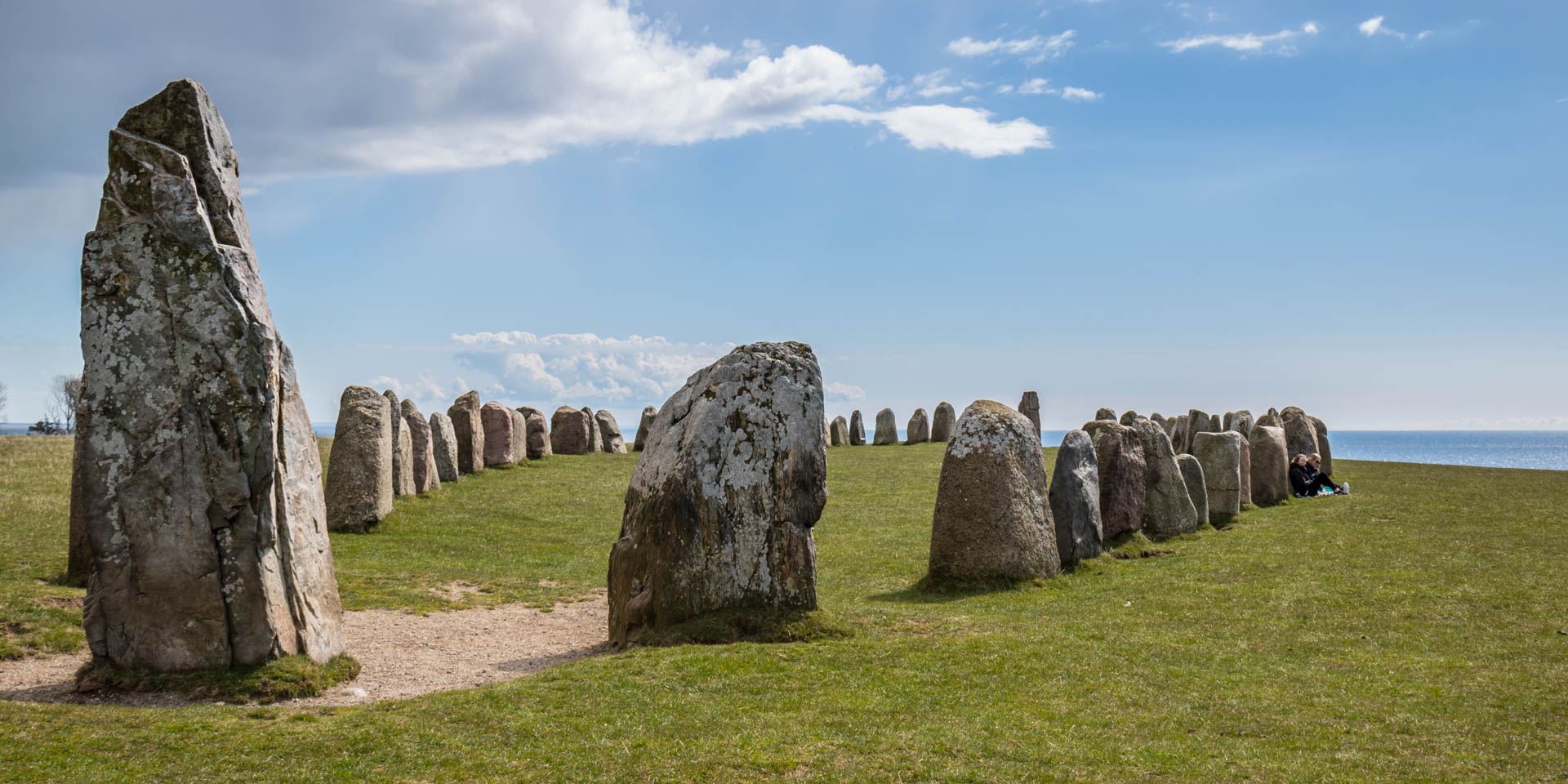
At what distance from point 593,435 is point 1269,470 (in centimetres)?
2316

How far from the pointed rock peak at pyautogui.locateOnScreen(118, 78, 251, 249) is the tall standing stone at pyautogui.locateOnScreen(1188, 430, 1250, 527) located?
18671 millimetres

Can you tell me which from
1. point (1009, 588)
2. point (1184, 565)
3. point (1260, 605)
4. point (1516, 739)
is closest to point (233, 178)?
point (1009, 588)

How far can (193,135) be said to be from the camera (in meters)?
8.98

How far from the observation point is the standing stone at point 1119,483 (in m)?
17.3

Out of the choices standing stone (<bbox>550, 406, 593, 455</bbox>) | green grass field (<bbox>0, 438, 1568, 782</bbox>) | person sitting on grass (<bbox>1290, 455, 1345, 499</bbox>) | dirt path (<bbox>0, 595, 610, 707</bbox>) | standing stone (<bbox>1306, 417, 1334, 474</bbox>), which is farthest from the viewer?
standing stone (<bbox>550, 406, 593, 455</bbox>)

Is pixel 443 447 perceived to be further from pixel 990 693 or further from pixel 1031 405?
pixel 1031 405

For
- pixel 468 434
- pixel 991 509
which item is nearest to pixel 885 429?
pixel 468 434

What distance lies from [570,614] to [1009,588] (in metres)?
5.96

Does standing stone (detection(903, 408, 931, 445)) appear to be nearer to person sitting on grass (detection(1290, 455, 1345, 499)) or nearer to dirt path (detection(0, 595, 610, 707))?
person sitting on grass (detection(1290, 455, 1345, 499))

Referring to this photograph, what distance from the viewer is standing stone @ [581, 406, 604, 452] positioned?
3727 cm

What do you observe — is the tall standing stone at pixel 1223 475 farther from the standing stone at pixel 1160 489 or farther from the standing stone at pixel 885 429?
the standing stone at pixel 885 429

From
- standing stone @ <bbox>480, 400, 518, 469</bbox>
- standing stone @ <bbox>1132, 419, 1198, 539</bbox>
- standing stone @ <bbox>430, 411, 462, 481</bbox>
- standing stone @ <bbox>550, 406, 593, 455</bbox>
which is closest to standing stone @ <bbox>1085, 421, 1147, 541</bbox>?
standing stone @ <bbox>1132, 419, 1198, 539</bbox>

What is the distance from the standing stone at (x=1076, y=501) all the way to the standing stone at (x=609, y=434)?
2501 cm

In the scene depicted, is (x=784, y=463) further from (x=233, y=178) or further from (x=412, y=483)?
(x=412, y=483)
